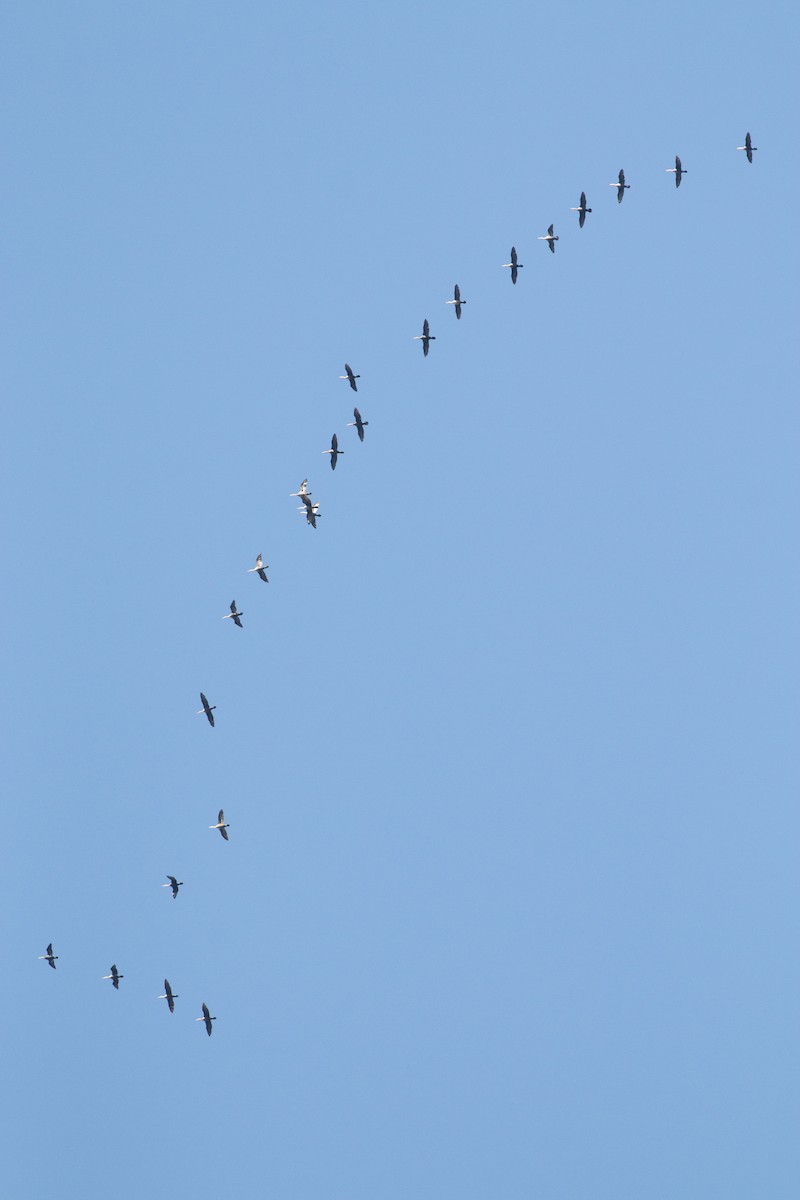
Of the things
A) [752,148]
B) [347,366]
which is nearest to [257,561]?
[347,366]

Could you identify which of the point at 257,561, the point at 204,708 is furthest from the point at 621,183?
the point at 204,708

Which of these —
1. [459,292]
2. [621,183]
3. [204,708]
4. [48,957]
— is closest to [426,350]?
[459,292]


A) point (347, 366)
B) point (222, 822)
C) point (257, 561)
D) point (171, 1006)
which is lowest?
point (171, 1006)

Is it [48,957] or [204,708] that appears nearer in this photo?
[204,708]

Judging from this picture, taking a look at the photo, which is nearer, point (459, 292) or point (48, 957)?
point (459, 292)

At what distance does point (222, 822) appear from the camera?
13338 cm

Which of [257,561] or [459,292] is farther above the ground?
[459,292]

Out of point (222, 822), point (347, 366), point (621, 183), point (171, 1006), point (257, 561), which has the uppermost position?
point (621, 183)

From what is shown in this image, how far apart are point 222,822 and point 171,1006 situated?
40.2 ft

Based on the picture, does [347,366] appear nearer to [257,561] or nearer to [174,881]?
[257,561]

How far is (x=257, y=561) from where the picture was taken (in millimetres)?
135500

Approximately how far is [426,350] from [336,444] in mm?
8430

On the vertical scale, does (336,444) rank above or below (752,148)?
below

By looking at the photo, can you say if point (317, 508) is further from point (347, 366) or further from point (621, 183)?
point (621, 183)
